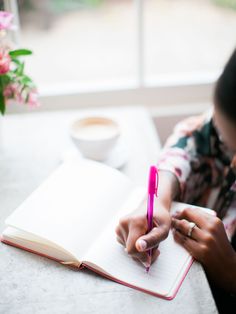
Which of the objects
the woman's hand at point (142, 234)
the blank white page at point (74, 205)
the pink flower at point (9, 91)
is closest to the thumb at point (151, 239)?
the woman's hand at point (142, 234)

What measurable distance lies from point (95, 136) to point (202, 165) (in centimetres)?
27

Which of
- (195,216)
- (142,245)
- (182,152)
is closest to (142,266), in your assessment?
(142,245)

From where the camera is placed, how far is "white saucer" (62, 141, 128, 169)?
1034 millimetres

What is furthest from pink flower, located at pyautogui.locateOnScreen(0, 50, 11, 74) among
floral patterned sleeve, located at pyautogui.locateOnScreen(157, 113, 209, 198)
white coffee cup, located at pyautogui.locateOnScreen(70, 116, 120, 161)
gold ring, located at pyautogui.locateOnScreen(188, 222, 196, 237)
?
gold ring, located at pyautogui.locateOnScreen(188, 222, 196, 237)

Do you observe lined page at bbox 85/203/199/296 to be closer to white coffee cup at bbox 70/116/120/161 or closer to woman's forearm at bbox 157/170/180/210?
woman's forearm at bbox 157/170/180/210

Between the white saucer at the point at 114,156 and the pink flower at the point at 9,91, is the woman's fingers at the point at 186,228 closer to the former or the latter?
the white saucer at the point at 114,156

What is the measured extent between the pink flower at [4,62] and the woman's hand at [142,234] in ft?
1.35

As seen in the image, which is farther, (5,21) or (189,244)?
(5,21)

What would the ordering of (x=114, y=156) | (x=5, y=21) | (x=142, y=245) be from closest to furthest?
(x=142, y=245), (x=5, y=21), (x=114, y=156)

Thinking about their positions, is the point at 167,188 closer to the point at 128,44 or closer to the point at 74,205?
the point at 74,205

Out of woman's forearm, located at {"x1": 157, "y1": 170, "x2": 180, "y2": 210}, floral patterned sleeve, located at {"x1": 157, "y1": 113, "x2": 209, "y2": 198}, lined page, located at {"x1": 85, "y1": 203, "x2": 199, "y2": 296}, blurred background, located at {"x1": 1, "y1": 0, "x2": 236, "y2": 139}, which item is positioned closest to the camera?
lined page, located at {"x1": 85, "y1": 203, "x2": 199, "y2": 296}

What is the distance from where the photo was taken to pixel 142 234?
0.77 m

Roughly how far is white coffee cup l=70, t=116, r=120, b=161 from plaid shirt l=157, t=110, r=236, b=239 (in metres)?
0.13

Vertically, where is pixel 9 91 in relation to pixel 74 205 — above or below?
above
